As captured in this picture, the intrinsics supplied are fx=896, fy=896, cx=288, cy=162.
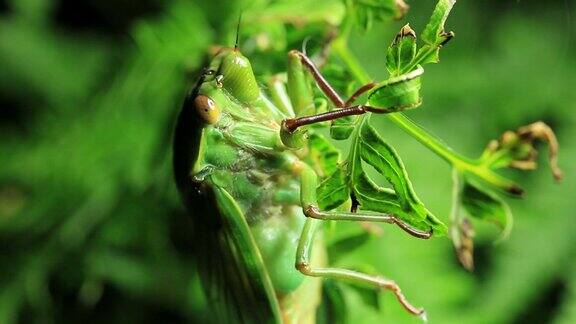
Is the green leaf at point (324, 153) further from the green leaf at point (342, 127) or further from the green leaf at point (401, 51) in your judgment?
the green leaf at point (401, 51)

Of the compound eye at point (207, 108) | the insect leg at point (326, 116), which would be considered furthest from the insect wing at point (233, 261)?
the insect leg at point (326, 116)

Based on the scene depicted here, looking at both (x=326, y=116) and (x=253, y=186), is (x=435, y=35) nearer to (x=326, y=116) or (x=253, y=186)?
(x=326, y=116)

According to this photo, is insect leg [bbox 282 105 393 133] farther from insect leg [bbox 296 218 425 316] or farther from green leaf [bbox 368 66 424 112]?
insect leg [bbox 296 218 425 316]

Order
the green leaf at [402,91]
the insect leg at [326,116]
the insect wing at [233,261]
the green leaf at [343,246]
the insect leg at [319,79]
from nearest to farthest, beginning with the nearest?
1. the green leaf at [402,91]
2. the insect leg at [326,116]
3. the insect leg at [319,79]
4. the insect wing at [233,261]
5. the green leaf at [343,246]

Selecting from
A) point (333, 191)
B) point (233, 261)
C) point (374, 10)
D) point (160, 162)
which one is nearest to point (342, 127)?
point (333, 191)

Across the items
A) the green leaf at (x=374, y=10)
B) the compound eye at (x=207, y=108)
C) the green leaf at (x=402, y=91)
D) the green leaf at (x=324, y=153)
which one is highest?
the green leaf at (x=402, y=91)

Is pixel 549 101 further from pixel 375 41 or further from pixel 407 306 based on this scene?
pixel 407 306

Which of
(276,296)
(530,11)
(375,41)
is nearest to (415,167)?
(375,41)
